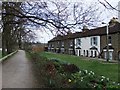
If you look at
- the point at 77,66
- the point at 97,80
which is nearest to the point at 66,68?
the point at 77,66

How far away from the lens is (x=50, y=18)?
6090 mm

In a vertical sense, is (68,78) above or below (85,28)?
below

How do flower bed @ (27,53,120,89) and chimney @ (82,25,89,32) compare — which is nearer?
flower bed @ (27,53,120,89)

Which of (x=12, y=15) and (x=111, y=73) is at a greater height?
(x=12, y=15)

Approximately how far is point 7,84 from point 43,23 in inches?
72.1

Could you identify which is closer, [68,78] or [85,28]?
[68,78]

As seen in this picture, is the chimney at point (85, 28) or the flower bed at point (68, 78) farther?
the chimney at point (85, 28)

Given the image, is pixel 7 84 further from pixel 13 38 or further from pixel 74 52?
pixel 13 38

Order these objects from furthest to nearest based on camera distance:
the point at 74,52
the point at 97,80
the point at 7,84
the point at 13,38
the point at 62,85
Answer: the point at 13,38 → the point at 74,52 → the point at 7,84 → the point at 97,80 → the point at 62,85

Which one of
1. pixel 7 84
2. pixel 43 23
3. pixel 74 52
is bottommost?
pixel 7 84

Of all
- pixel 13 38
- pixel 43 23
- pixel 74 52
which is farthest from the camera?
pixel 13 38

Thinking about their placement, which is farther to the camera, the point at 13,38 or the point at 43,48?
the point at 13,38

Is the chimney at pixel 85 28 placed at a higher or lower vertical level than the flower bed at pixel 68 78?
higher

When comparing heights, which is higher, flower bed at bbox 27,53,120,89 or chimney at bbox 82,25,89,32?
chimney at bbox 82,25,89,32
